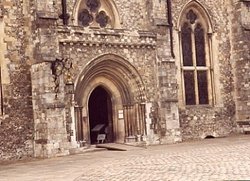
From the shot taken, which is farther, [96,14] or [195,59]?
[195,59]

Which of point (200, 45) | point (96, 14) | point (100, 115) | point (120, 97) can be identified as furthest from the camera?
point (200, 45)

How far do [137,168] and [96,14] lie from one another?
9.87 metres

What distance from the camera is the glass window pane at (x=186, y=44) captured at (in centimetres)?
2247

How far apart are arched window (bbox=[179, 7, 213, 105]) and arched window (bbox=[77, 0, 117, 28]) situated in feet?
12.8

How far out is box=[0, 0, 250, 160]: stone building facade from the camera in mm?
16547

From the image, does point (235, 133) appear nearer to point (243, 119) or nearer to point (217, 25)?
point (243, 119)

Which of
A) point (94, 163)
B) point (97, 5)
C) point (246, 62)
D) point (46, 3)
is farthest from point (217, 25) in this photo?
point (94, 163)

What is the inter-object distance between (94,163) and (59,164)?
108 cm

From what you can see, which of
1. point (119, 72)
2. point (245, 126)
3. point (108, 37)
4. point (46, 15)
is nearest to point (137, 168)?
point (46, 15)

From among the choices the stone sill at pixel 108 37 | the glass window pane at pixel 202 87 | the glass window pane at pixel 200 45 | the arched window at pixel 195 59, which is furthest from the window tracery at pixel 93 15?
the glass window pane at pixel 202 87

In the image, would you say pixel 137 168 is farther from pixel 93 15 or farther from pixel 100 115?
pixel 93 15

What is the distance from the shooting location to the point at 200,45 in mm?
23250

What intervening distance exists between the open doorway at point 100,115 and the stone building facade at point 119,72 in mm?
46

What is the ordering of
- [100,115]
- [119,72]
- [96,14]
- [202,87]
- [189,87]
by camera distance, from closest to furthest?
[119,72] → [96,14] → [100,115] → [189,87] → [202,87]
